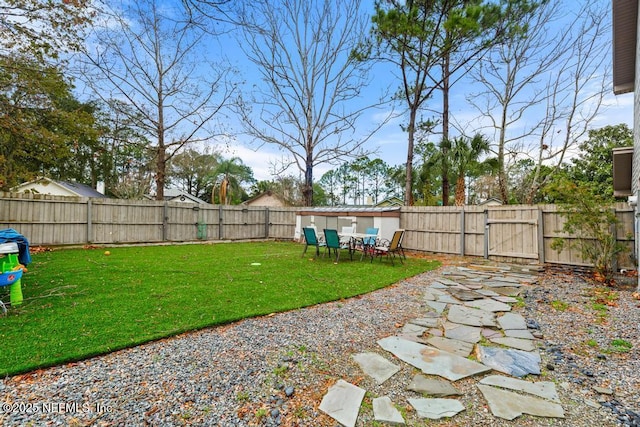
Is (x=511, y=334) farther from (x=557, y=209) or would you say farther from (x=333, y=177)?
(x=333, y=177)

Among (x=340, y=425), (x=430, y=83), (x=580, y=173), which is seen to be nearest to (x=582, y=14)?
(x=430, y=83)

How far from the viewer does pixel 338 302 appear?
3.92 meters

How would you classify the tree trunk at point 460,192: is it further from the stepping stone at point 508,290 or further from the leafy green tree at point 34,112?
the leafy green tree at point 34,112

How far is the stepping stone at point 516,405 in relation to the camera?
170cm

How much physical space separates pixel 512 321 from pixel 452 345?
1.14 metres

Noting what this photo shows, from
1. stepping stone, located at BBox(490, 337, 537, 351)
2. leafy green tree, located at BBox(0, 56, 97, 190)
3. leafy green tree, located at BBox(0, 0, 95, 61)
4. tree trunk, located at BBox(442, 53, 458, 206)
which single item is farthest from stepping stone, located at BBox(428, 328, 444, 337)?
leafy green tree, located at BBox(0, 56, 97, 190)

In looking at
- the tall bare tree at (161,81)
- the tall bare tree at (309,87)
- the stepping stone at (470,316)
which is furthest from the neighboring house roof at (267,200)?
the stepping stone at (470,316)

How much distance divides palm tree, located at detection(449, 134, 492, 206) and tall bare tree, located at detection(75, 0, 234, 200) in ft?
32.6

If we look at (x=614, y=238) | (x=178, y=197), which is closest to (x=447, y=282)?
(x=614, y=238)

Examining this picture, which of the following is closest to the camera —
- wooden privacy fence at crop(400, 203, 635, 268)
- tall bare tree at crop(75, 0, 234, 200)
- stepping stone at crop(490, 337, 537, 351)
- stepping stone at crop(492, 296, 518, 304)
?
stepping stone at crop(490, 337, 537, 351)

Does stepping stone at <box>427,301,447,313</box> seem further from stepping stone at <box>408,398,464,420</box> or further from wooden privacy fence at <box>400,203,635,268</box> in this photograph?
wooden privacy fence at <box>400,203,635,268</box>

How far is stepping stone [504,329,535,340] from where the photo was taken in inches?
112

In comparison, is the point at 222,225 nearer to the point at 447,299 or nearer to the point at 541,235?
the point at 447,299

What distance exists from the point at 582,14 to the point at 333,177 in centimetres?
2951
